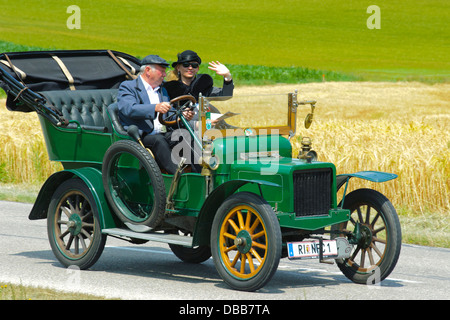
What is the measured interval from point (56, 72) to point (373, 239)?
4761 millimetres

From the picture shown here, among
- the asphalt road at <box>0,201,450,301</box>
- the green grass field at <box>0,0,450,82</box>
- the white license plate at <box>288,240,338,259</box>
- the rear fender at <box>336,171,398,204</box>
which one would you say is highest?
the green grass field at <box>0,0,450,82</box>

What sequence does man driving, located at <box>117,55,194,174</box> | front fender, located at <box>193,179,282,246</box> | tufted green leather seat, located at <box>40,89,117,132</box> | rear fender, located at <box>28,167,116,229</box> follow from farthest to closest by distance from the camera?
tufted green leather seat, located at <box>40,89,117,132</box> < rear fender, located at <box>28,167,116,229</box> < man driving, located at <box>117,55,194,174</box> < front fender, located at <box>193,179,282,246</box>

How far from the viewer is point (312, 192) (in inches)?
307

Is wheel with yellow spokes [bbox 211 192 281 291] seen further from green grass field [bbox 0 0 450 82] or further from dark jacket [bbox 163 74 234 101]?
green grass field [bbox 0 0 450 82]

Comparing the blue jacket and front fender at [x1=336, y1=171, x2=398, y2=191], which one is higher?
the blue jacket

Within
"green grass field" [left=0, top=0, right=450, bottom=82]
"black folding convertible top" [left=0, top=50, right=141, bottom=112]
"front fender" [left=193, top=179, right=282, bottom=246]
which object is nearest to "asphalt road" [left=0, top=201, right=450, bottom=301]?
"front fender" [left=193, top=179, right=282, bottom=246]

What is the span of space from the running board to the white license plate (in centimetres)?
98

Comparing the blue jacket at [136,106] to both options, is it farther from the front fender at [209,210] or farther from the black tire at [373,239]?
the black tire at [373,239]

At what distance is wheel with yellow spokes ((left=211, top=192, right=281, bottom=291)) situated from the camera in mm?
7238

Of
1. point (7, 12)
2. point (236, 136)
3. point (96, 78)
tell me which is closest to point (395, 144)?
point (96, 78)

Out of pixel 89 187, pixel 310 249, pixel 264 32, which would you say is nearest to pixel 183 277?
pixel 89 187

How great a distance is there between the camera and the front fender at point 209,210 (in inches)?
305

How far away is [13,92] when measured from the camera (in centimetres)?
966
